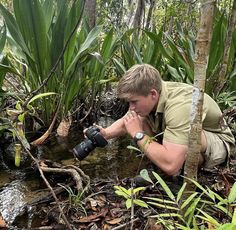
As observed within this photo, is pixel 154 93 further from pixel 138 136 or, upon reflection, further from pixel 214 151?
pixel 214 151

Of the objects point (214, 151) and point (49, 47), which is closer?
point (214, 151)

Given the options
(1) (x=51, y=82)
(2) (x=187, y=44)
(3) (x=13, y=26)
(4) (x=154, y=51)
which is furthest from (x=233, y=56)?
(3) (x=13, y=26)

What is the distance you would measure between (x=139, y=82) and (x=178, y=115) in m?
0.29

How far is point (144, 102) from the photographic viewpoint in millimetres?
2072

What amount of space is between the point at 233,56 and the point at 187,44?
446 mm

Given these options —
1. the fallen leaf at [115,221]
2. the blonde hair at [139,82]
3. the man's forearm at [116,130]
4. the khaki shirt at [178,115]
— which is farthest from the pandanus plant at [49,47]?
the fallen leaf at [115,221]

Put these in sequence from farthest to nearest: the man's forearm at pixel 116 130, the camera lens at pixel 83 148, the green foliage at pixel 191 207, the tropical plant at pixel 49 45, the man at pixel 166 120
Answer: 1. the tropical plant at pixel 49 45
2. the man's forearm at pixel 116 130
3. the camera lens at pixel 83 148
4. the man at pixel 166 120
5. the green foliage at pixel 191 207

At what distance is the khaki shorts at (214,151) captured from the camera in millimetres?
2154

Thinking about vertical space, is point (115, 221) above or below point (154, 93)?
below

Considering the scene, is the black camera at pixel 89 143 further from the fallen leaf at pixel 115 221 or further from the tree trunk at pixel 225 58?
the tree trunk at pixel 225 58

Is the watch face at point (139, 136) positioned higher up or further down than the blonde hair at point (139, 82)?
further down

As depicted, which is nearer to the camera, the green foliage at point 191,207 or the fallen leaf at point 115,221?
the green foliage at point 191,207

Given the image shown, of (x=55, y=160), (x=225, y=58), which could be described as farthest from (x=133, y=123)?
(x=225, y=58)

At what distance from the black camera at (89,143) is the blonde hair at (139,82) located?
356 mm
